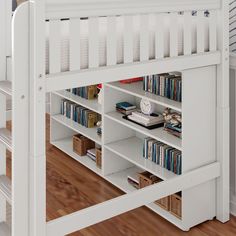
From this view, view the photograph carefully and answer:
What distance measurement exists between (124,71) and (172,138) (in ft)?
2.28

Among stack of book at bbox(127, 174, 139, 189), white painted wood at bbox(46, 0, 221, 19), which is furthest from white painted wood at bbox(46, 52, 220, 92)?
stack of book at bbox(127, 174, 139, 189)

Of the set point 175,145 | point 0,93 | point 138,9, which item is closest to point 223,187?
point 175,145

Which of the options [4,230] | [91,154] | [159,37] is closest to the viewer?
[159,37]

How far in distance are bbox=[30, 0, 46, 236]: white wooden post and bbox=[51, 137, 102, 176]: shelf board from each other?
1.23 m

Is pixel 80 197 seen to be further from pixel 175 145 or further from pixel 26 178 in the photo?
pixel 26 178

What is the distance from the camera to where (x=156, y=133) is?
252cm

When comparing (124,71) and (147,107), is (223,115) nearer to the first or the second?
(147,107)

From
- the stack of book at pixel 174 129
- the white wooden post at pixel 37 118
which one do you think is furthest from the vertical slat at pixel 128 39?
the stack of book at pixel 174 129

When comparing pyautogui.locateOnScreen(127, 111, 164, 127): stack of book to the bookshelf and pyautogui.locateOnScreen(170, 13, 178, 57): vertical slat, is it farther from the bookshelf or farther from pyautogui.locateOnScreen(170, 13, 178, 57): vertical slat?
pyautogui.locateOnScreen(170, 13, 178, 57): vertical slat

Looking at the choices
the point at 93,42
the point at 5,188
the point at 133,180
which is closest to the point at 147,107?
the point at 133,180

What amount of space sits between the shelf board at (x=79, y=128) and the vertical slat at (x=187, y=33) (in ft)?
3.47

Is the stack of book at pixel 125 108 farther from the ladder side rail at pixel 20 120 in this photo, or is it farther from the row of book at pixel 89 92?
the ladder side rail at pixel 20 120

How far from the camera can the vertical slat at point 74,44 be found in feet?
5.62

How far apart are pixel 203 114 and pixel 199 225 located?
596mm
